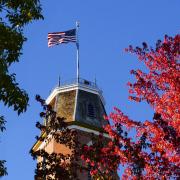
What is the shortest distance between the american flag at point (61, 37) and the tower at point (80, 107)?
17.5ft

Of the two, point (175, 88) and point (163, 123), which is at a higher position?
point (175, 88)

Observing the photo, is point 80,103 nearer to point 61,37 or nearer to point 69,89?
point 69,89

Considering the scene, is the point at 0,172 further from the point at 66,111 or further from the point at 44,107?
the point at 66,111

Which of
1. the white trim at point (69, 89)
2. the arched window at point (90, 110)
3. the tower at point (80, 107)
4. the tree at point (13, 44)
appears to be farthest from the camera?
the white trim at point (69, 89)

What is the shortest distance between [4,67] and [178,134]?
479cm

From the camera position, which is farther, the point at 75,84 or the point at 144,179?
the point at 75,84

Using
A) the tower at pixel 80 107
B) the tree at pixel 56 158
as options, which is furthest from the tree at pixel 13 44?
the tower at pixel 80 107

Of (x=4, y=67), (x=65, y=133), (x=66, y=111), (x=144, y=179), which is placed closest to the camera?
(x=4, y=67)

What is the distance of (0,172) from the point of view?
463 inches

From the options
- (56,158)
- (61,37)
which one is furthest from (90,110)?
(56,158)

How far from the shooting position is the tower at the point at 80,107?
40188 mm

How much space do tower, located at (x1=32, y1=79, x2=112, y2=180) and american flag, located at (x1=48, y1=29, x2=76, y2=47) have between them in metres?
5.33

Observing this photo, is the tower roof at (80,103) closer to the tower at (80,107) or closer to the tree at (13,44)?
the tower at (80,107)


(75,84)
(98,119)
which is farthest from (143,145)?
(75,84)
